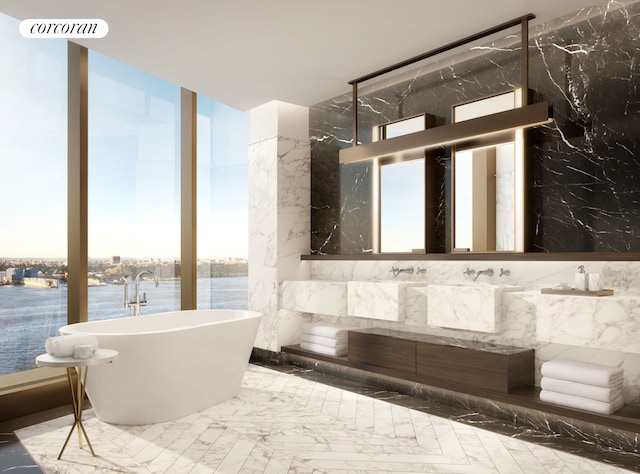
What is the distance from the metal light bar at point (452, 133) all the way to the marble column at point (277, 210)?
0.76 m

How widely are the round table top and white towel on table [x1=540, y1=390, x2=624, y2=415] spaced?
8.33 ft

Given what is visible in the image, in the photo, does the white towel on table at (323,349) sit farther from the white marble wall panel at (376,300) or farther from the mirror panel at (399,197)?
the mirror panel at (399,197)

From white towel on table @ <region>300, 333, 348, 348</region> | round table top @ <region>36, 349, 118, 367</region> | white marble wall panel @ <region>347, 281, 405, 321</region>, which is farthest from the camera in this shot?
white towel on table @ <region>300, 333, 348, 348</region>

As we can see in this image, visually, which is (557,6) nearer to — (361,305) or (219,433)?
(361,305)

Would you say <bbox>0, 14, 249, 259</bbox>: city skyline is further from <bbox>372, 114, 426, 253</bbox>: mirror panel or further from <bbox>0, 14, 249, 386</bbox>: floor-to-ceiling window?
<bbox>372, 114, 426, 253</bbox>: mirror panel

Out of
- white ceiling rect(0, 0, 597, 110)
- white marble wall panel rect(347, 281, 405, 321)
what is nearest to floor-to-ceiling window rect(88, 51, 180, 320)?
white ceiling rect(0, 0, 597, 110)

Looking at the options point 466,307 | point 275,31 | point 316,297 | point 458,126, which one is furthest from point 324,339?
point 275,31

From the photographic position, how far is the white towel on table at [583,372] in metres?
2.70

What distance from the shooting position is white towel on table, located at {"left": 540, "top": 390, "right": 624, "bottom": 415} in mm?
2688

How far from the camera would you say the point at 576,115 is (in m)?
3.15

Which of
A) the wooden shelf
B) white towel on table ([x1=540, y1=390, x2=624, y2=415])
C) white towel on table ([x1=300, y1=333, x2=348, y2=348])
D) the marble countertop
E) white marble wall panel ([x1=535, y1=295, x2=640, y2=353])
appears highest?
the wooden shelf

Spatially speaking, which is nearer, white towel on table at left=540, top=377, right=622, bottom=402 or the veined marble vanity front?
white towel on table at left=540, top=377, right=622, bottom=402

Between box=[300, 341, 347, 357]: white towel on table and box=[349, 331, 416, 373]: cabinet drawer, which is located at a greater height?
box=[349, 331, 416, 373]: cabinet drawer

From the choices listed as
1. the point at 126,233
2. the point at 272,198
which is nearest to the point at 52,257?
the point at 126,233
